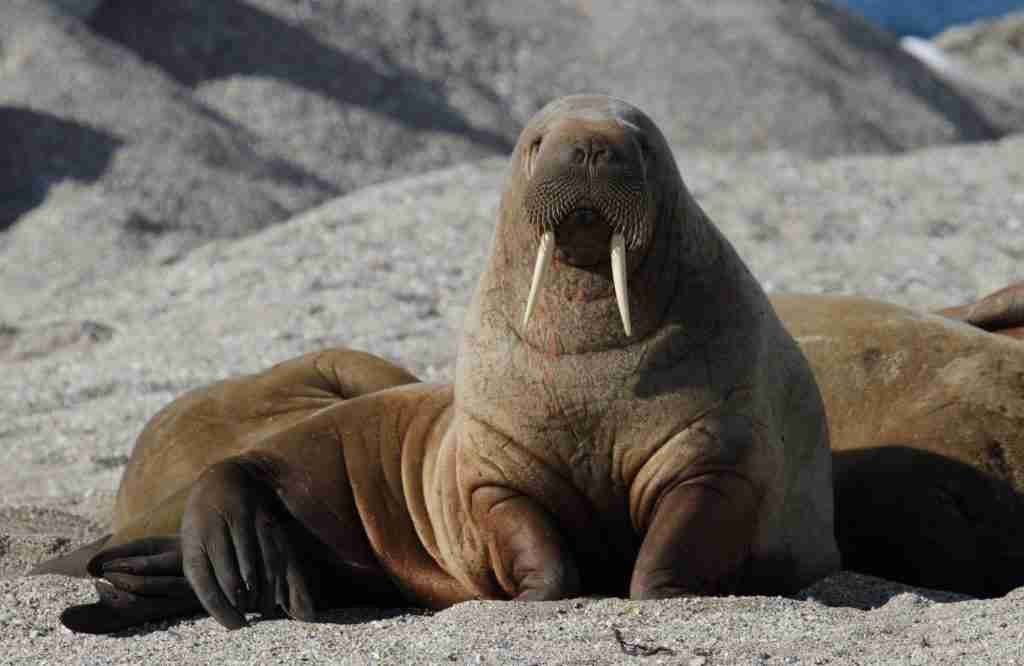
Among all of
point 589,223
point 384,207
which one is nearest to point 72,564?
point 589,223

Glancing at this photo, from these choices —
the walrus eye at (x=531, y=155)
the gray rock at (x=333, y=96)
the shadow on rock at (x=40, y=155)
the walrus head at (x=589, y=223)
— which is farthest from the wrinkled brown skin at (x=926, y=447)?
the shadow on rock at (x=40, y=155)

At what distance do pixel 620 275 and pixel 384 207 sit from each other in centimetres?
806

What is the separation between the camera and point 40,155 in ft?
55.0

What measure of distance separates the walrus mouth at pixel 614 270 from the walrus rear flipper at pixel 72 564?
1568 millimetres

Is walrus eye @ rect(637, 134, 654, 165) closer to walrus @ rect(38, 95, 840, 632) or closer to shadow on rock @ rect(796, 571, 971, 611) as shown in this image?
walrus @ rect(38, 95, 840, 632)

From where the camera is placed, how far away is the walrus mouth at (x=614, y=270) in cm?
444

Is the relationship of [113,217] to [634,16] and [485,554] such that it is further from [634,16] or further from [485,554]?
[485,554]

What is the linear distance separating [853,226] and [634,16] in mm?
10890

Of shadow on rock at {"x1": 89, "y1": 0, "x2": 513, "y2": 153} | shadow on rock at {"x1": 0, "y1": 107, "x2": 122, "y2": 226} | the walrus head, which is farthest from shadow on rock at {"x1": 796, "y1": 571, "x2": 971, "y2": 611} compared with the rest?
shadow on rock at {"x1": 89, "y1": 0, "x2": 513, "y2": 153}

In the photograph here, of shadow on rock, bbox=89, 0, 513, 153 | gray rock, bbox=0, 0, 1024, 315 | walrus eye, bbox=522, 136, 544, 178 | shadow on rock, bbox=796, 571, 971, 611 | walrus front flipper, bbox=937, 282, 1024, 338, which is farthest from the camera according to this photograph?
shadow on rock, bbox=89, 0, 513, 153

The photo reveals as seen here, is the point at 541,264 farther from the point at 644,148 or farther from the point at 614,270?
the point at 644,148

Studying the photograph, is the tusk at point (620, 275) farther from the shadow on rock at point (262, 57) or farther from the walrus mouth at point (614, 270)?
the shadow on rock at point (262, 57)

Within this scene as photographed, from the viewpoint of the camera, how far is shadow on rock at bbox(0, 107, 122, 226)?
53.2 feet

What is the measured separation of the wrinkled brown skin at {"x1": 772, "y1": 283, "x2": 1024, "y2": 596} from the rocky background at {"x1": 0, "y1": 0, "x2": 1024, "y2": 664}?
0.33 meters
